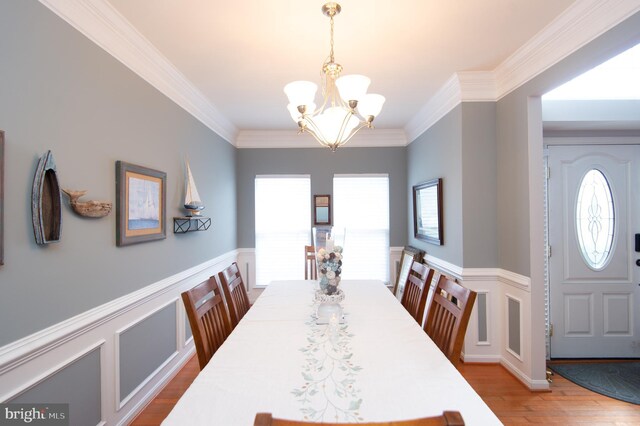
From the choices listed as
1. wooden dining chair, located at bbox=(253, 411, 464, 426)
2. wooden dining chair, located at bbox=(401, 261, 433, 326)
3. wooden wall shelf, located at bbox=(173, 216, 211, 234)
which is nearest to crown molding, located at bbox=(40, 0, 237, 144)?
wooden wall shelf, located at bbox=(173, 216, 211, 234)

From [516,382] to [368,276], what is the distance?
2215mm

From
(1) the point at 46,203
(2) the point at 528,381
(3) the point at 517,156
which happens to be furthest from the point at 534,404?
(1) the point at 46,203

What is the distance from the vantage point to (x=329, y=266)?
165 cm

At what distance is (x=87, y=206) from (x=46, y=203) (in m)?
0.21

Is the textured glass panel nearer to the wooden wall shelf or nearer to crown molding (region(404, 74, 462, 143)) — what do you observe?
crown molding (region(404, 74, 462, 143))

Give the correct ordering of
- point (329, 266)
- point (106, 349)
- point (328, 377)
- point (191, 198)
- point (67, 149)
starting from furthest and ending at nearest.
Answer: point (191, 198)
point (106, 349)
point (329, 266)
point (67, 149)
point (328, 377)

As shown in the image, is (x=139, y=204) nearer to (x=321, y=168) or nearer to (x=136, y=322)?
(x=136, y=322)

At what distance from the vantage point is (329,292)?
171 centimetres

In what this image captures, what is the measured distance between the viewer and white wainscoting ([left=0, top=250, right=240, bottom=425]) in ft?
A: 4.16

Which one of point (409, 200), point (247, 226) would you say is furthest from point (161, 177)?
point (409, 200)

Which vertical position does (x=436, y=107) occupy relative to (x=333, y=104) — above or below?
above

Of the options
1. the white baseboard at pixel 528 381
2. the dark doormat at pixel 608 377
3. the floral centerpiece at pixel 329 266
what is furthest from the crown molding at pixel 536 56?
the dark doormat at pixel 608 377

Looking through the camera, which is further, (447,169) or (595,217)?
(447,169)

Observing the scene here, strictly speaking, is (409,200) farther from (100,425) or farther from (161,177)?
(100,425)
